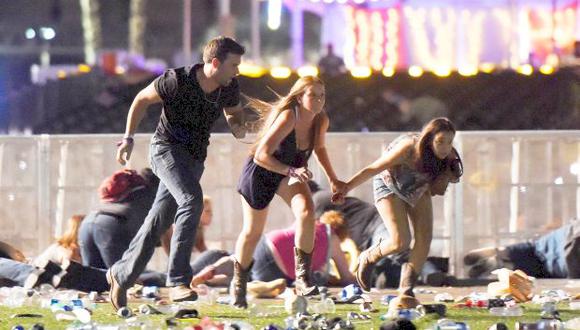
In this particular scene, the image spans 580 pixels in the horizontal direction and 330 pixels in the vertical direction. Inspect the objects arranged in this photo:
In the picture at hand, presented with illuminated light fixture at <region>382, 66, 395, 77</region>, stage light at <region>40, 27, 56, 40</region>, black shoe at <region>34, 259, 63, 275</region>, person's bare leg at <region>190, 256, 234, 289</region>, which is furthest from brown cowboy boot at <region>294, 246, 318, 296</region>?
stage light at <region>40, 27, 56, 40</region>

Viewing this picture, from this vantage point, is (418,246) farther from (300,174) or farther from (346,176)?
(346,176)

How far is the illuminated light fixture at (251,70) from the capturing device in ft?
60.4

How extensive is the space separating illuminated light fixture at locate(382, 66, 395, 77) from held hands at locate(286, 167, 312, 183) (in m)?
11.3

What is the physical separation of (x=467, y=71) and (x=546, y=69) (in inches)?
37.6

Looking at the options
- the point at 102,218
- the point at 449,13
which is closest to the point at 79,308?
the point at 102,218

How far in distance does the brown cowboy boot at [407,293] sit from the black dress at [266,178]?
0.79 meters

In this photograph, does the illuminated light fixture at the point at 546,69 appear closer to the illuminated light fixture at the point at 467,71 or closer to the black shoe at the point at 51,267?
the illuminated light fixture at the point at 467,71

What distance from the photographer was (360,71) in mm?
18500

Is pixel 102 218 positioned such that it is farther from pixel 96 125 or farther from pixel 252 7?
pixel 252 7

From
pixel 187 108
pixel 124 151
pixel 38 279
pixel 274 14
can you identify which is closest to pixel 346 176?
pixel 38 279

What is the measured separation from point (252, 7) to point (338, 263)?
1047 cm

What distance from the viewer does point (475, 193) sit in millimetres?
10961

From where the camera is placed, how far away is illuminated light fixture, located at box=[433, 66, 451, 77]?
1866cm

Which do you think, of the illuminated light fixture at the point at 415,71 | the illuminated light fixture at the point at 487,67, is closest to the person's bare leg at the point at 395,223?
the illuminated light fixture at the point at 415,71
